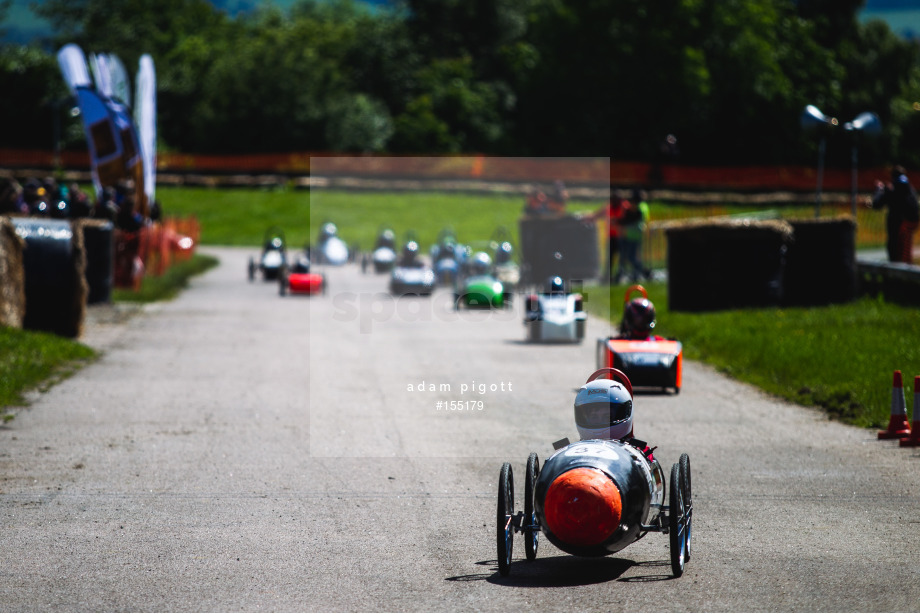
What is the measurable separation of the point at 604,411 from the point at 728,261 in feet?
42.4

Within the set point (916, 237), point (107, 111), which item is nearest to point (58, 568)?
point (107, 111)

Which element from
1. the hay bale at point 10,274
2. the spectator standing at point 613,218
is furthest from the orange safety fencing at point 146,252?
the spectator standing at point 613,218

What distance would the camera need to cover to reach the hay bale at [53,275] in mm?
17250

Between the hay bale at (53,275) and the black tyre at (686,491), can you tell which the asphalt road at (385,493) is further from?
the hay bale at (53,275)

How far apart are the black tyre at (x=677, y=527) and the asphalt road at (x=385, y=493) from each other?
95 mm

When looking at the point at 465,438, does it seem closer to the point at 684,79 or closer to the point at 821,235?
the point at 821,235

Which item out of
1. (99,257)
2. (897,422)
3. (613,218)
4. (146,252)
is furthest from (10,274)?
(613,218)

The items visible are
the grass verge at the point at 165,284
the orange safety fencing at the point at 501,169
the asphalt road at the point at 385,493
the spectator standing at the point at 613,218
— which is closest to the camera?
the asphalt road at the point at 385,493

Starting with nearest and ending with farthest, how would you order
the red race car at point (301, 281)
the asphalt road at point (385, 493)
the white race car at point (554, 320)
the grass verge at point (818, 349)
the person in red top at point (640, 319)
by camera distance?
1. the asphalt road at point (385, 493)
2. the grass verge at point (818, 349)
3. the person in red top at point (640, 319)
4. the white race car at point (554, 320)
5. the red race car at point (301, 281)

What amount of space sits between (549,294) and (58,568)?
41.2 ft

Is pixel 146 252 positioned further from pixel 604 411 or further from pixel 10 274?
pixel 604 411

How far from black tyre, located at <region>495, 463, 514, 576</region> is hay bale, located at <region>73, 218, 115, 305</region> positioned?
15116mm

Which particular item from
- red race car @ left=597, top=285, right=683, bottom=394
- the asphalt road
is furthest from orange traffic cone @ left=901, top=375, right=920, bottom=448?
red race car @ left=597, top=285, right=683, bottom=394

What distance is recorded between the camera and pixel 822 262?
19.7 m
